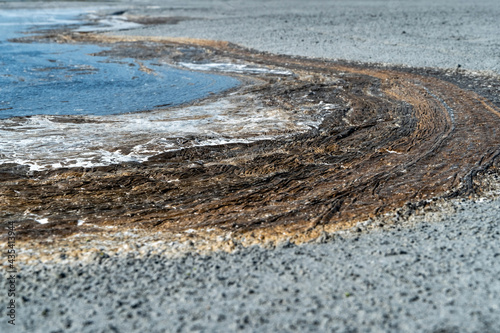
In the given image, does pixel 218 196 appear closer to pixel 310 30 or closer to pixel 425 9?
pixel 310 30

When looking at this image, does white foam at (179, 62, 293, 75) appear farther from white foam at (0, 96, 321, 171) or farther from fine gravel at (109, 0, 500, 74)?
white foam at (0, 96, 321, 171)

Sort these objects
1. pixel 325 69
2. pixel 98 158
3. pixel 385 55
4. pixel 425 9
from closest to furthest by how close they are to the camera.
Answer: pixel 98 158
pixel 325 69
pixel 385 55
pixel 425 9

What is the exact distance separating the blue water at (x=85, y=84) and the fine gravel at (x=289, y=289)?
6.68m

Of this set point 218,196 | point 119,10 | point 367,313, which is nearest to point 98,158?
point 218,196

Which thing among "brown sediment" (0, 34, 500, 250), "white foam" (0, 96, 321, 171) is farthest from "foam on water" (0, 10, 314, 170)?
"brown sediment" (0, 34, 500, 250)

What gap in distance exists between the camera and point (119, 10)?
117 ft

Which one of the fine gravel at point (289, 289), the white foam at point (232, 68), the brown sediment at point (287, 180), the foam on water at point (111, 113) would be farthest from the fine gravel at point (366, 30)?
the fine gravel at point (289, 289)

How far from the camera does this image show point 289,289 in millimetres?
4562

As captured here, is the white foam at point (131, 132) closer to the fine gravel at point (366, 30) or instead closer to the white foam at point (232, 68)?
the white foam at point (232, 68)

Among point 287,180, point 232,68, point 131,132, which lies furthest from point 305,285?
point 232,68

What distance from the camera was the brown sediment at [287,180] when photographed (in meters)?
5.96

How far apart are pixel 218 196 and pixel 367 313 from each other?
9.87 feet

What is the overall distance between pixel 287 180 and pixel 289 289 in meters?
2.79

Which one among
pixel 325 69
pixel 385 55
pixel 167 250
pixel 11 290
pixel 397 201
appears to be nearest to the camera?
pixel 11 290
